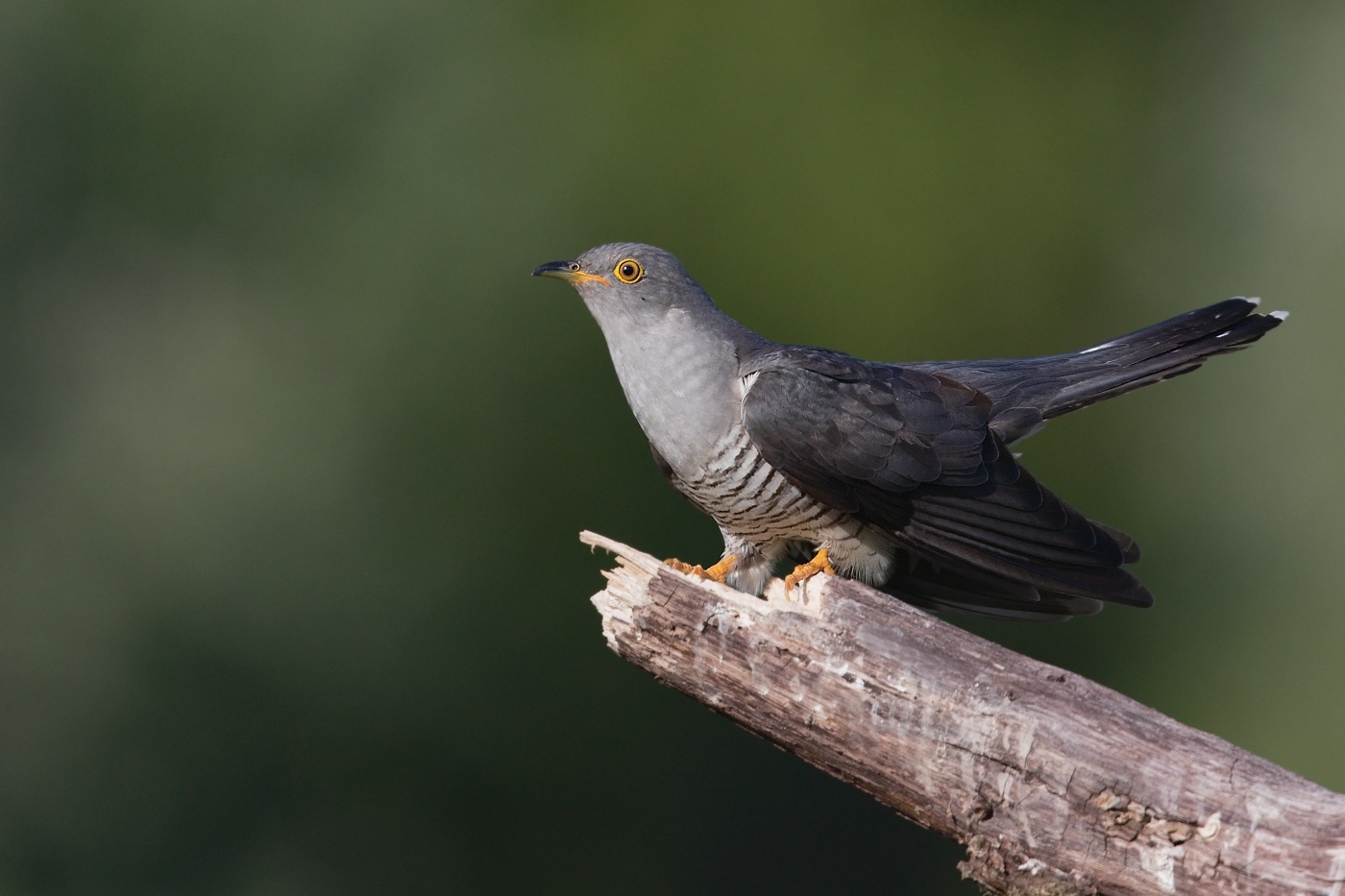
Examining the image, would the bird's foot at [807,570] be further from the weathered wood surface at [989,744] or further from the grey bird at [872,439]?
the weathered wood surface at [989,744]

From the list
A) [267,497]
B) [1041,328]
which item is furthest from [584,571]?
[1041,328]

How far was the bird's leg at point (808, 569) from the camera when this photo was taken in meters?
3.09

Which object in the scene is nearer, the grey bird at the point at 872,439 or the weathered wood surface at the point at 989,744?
the weathered wood surface at the point at 989,744

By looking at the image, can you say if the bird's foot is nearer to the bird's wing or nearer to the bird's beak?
the bird's wing

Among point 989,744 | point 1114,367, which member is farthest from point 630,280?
point 989,744

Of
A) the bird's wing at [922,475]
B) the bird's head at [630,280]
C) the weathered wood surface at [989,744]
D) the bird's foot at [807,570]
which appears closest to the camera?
the weathered wood surface at [989,744]

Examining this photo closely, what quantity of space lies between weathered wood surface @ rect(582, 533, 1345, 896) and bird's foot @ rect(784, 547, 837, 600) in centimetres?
23

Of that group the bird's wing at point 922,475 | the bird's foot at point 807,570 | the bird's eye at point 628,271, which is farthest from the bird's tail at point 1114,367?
the bird's eye at point 628,271

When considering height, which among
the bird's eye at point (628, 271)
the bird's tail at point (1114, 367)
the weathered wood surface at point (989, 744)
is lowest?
the weathered wood surface at point (989, 744)

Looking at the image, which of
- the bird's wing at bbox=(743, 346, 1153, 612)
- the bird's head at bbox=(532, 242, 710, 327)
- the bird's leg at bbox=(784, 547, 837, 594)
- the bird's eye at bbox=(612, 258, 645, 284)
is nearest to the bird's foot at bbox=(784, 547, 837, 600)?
the bird's leg at bbox=(784, 547, 837, 594)

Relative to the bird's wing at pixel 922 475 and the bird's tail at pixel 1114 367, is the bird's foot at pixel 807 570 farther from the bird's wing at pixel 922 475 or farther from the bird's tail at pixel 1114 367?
the bird's tail at pixel 1114 367

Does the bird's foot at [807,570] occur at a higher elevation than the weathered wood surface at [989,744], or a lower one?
higher

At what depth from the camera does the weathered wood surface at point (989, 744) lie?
2.16 m

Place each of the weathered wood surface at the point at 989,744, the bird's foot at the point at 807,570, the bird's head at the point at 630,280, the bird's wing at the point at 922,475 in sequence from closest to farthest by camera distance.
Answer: the weathered wood surface at the point at 989,744
the bird's foot at the point at 807,570
the bird's wing at the point at 922,475
the bird's head at the point at 630,280
